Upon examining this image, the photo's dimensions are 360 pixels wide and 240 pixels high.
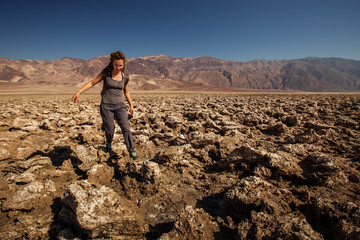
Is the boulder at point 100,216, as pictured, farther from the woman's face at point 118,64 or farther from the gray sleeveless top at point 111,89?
the woman's face at point 118,64

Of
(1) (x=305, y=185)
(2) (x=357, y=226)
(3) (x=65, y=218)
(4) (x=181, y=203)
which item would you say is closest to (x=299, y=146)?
(1) (x=305, y=185)

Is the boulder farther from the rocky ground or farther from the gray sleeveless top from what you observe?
the gray sleeveless top

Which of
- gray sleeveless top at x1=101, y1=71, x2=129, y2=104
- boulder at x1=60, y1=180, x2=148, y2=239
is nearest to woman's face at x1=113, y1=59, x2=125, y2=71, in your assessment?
gray sleeveless top at x1=101, y1=71, x2=129, y2=104

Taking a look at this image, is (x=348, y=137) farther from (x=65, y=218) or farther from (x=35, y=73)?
(x=35, y=73)

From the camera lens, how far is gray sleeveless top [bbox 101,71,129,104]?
2533 mm

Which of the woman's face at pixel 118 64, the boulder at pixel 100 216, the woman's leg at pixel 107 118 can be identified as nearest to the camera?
the boulder at pixel 100 216

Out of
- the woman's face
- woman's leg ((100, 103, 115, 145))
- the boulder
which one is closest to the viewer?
the boulder

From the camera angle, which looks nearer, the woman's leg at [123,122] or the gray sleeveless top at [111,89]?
the gray sleeveless top at [111,89]

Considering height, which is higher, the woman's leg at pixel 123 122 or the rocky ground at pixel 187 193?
the woman's leg at pixel 123 122

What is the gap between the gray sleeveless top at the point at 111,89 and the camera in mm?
2533

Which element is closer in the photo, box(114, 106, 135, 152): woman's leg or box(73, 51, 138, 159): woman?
box(73, 51, 138, 159): woman

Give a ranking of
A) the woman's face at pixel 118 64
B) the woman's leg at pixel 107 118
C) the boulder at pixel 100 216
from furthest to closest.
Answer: the woman's leg at pixel 107 118 → the woman's face at pixel 118 64 → the boulder at pixel 100 216

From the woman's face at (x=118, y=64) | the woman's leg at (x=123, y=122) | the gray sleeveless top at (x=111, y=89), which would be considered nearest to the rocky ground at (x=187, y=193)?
the woman's leg at (x=123, y=122)

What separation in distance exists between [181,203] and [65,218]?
1.13 m
